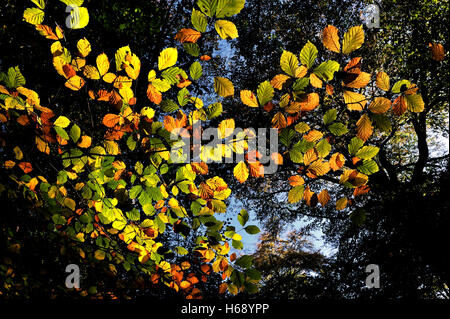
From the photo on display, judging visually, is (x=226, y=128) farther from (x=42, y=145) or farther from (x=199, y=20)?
(x=42, y=145)

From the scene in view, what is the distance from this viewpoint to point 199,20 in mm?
1238

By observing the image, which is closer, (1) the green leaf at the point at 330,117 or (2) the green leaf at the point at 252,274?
(1) the green leaf at the point at 330,117

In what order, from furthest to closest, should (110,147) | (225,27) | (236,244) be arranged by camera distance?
1. (110,147)
2. (236,244)
3. (225,27)

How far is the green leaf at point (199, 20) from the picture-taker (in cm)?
121

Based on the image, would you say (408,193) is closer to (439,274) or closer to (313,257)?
(439,274)

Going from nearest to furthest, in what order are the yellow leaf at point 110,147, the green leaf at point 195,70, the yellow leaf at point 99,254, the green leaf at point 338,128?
the green leaf at point 195,70 → the green leaf at point 338,128 → the yellow leaf at point 110,147 → the yellow leaf at point 99,254

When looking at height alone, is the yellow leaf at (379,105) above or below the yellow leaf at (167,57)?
below

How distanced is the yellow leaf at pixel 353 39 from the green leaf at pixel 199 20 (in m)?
0.77

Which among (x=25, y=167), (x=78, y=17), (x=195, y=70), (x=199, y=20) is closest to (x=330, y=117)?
(x=195, y=70)

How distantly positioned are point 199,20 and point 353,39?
0.84 m

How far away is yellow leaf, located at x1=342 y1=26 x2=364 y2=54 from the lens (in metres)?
1.39

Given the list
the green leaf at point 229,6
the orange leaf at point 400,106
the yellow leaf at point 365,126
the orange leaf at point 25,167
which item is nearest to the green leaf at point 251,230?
the yellow leaf at point 365,126

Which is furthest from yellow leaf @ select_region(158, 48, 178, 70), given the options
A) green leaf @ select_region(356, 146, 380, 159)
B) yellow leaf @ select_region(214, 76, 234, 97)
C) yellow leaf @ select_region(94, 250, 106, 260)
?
yellow leaf @ select_region(94, 250, 106, 260)

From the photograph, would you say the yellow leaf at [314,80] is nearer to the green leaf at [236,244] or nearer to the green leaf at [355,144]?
the green leaf at [355,144]
